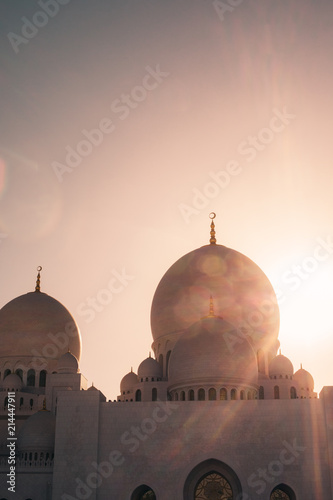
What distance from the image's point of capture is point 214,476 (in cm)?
2077

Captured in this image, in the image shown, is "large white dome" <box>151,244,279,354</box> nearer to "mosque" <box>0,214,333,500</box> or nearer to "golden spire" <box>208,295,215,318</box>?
"mosque" <box>0,214,333,500</box>

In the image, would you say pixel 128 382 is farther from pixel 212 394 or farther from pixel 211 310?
pixel 212 394

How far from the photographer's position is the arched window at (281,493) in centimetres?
2005

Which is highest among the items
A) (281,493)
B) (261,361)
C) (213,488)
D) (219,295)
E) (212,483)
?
(219,295)

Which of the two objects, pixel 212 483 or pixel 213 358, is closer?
pixel 212 483

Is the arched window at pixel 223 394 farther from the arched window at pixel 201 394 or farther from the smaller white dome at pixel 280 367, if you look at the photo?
the smaller white dome at pixel 280 367

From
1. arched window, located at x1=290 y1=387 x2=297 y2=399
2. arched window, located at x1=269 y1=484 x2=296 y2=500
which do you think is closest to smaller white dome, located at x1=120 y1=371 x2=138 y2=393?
arched window, located at x1=290 y1=387 x2=297 y2=399

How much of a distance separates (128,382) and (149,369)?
2402mm

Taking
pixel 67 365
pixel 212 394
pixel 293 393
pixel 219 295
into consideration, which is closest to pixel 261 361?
pixel 293 393

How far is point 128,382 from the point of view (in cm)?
2805

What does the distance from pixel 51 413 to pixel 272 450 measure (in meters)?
8.61

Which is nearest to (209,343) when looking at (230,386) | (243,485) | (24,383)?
(230,386)

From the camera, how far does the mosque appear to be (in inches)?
797

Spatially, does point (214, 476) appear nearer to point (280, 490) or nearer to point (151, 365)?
point (280, 490)
